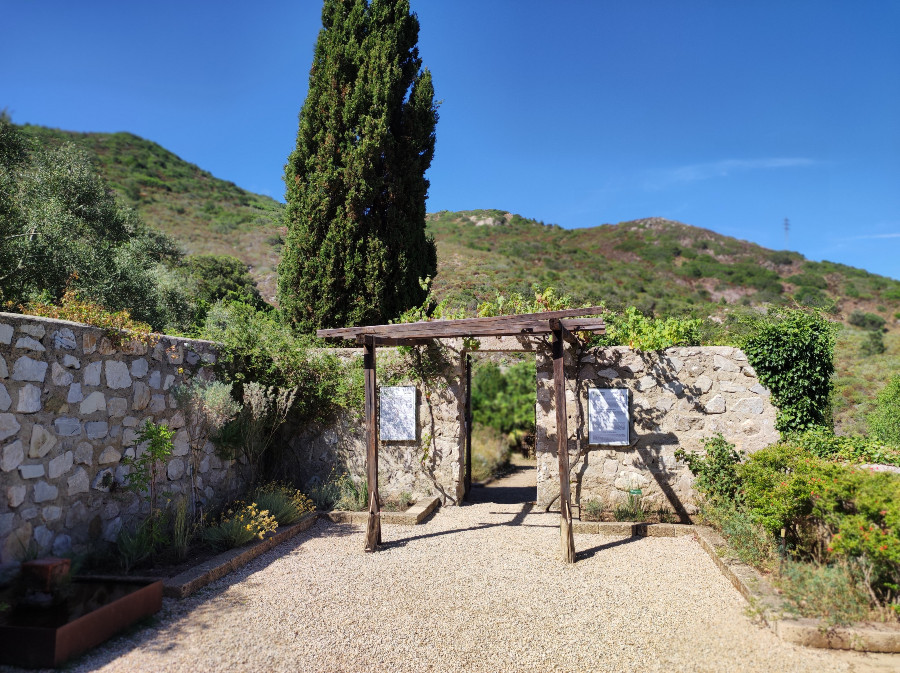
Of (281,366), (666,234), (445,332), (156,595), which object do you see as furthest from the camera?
(666,234)

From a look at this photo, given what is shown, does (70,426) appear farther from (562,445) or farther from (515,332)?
(562,445)

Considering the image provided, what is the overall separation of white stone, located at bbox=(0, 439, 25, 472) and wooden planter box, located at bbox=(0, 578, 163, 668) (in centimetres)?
113

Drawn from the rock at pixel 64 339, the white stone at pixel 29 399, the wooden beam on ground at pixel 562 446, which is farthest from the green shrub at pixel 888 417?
the white stone at pixel 29 399

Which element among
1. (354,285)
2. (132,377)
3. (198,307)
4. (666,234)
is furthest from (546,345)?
(666,234)

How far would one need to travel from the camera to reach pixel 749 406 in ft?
23.3

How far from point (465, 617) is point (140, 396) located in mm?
3832

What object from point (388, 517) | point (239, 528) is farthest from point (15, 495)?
point (388, 517)

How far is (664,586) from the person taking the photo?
5.10m

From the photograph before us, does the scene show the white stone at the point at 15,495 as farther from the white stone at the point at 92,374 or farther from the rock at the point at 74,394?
the white stone at the point at 92,374

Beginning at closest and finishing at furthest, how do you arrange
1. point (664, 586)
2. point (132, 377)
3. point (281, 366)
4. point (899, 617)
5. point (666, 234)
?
point (899, 617)
point (664, 586)
point (132, 377)
point (281, 366)
point (666, 234)

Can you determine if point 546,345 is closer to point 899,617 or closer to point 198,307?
point 899,617

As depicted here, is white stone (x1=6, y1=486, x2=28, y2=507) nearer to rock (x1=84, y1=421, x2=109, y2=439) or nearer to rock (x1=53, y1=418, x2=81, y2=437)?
rock (x1=53, y1=418, x2=81, y2=437)

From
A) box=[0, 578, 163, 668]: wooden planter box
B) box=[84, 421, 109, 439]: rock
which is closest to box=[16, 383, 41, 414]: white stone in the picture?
box=[84, 421, 109, 439]: rock

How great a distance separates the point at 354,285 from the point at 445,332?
421cm
